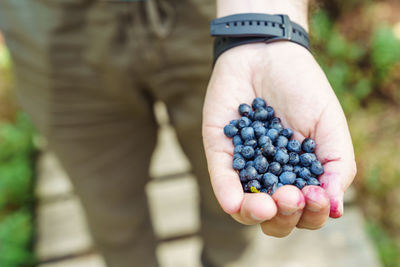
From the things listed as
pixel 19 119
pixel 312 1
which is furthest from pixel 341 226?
pixel 19 119

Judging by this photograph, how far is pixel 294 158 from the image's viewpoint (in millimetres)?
977

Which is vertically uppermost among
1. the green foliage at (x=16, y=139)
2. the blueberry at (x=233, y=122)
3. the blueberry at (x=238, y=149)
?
the blueberry at (x=233, y=122)

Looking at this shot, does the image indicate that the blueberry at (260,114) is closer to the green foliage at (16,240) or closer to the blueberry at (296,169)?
the blueberry at (296,169)

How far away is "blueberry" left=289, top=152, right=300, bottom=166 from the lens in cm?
97

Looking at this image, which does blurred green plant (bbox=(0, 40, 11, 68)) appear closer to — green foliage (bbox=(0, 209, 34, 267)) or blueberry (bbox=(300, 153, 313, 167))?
green foliage (bbox=(0, 209, 34, 267))

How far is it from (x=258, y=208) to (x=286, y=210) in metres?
Result: 0.06

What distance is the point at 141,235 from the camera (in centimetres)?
183

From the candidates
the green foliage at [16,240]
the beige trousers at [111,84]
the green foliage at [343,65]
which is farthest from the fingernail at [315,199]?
the green foliage at [343,65]

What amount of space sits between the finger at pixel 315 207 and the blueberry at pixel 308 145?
130mm

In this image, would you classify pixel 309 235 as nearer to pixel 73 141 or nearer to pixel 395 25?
pixel 73 141

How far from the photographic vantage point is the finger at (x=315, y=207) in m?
0.78

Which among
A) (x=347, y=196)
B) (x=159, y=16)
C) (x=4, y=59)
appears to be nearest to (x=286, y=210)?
(x=159, y=16)

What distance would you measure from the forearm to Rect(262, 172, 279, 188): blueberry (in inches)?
17.7

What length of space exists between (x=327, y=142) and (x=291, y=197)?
0.66ft
